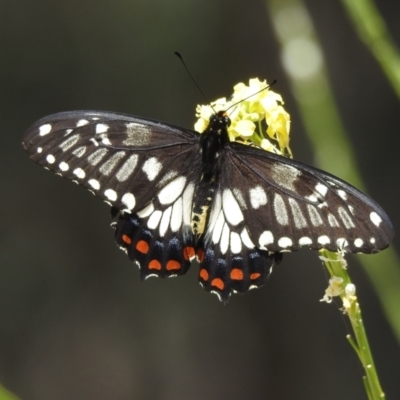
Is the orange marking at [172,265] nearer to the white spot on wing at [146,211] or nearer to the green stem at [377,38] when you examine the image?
the white spot on wing at [146,211]

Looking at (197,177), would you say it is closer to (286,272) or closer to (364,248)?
(364,248)

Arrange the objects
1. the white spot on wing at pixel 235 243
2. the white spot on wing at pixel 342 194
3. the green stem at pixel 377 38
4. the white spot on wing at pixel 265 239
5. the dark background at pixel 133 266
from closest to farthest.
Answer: the green stem at pixel 377 38, the white spot on wing at pixel 342 194, the white spot on wing at pixel 265 239, the white spot on wing at pixel 235 243, the dark background at pixel 133 266

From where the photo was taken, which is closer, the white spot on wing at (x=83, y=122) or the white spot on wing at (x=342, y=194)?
the white spot on wing at (x=342, y=194)

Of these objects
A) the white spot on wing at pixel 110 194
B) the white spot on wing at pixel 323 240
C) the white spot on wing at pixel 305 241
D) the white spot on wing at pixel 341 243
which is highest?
the white spot on wing at pixel 110 194

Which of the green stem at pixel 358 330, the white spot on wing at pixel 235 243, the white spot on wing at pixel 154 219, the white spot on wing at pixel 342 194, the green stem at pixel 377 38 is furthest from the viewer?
the white spot on wing at pixel 154 219

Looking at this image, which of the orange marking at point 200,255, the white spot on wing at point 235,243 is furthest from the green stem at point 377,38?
the orange marking at point 200,255

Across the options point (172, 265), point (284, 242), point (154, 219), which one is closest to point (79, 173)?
point (154, 219)

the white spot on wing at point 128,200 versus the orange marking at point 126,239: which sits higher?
the white spot on wing at point 128,200

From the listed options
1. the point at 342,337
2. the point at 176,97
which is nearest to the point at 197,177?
the point at 176,97
